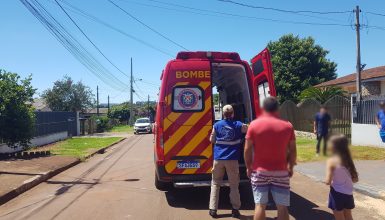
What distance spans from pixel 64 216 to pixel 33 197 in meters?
2.28

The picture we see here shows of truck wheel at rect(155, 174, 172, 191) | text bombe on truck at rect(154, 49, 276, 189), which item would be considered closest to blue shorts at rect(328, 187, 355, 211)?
text bombe on truck at rect(154, 49, 276, 189)

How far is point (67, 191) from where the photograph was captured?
984 cm

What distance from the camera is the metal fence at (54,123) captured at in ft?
82.7

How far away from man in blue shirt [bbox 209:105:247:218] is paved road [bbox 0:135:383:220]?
14.5 inches

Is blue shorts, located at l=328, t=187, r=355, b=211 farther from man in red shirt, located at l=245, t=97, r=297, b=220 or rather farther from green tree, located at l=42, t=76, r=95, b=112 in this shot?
green tree, located at l=42, t=76, r=95, b=112

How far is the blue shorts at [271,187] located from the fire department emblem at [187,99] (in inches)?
129

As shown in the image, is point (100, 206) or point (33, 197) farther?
point (33, 197)

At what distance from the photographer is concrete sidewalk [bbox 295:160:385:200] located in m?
8.47

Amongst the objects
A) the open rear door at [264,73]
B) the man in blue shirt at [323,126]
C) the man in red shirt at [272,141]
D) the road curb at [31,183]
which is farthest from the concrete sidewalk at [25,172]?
the man in blue shirt at [323,126]

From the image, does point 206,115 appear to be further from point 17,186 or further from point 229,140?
point 17,186

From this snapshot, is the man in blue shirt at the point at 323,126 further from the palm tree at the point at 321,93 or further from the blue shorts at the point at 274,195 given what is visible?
the blue shorts at the point at 274,195

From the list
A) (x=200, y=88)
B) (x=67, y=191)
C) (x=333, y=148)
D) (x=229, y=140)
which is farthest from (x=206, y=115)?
(x=333, y=148)

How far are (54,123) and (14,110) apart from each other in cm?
1179

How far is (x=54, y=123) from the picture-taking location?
2916cm
